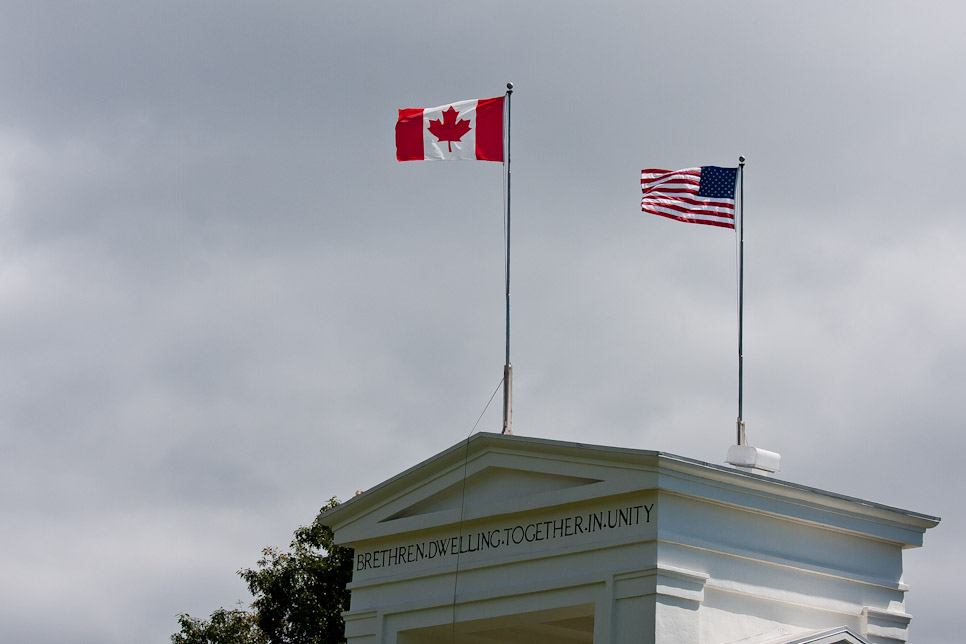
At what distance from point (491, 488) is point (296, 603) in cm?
1698

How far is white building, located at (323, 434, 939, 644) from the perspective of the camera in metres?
15.6

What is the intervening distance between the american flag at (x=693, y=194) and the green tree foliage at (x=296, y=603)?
15.8 meters

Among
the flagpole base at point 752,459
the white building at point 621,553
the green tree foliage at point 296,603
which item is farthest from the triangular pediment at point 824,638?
the green tree foliage at point 296,603

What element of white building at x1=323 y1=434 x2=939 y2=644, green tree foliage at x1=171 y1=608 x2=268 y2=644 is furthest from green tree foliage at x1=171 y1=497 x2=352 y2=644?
white building at x1=323 y1=434 x2=939 y2=644

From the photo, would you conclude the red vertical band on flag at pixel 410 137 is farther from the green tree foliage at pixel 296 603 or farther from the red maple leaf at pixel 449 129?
the green tree foliage at pixel 296 603

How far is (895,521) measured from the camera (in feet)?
56.8

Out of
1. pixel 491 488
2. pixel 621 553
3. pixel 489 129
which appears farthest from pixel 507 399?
pixel 489 129

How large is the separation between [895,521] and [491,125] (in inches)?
334

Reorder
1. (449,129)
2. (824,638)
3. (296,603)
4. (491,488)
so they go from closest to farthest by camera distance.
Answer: (824,638), (491,488), (449,129), (296,603)

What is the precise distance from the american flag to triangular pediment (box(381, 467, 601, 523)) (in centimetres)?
494

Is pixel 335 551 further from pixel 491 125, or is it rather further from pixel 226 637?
pixel 491 125

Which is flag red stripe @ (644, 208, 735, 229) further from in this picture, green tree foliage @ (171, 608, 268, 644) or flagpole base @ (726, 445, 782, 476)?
green tree foliage @ (171, 608, 268, 644)

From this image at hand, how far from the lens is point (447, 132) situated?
21.1 meters

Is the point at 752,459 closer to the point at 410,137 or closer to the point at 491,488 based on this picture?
the point at 491,488
